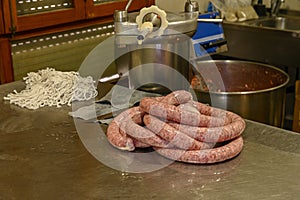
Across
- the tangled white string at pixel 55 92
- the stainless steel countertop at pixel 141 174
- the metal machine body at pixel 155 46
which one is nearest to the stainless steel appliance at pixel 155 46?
the metal machine body at pixel 155 46

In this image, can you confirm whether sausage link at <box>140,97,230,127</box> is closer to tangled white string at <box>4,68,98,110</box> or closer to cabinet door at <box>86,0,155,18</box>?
tangled white string at <box>4,68,98,110</box>

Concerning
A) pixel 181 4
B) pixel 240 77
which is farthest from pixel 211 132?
pixel 181 4

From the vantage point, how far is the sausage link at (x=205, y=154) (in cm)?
124

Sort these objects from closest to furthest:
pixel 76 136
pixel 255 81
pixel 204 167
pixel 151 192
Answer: pixel 151 192
pixel 204 167
pixel 76 136
pixel 255 81

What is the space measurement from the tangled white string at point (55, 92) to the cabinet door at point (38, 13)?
0.79 meters

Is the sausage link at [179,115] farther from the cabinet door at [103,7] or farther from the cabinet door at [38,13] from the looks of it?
the cabinet door at [103,7]

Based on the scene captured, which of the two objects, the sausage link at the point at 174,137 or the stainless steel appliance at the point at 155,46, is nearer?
the sausage link at the point at 174,137

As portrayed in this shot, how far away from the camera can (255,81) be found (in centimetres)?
237

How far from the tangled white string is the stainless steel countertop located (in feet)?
0.85

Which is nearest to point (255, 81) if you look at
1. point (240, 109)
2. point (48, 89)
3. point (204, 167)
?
point (240, 109)

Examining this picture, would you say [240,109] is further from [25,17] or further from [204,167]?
[25,17]

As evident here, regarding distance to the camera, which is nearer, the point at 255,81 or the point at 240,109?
the point at 240,109

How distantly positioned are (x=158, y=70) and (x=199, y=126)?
48 cm

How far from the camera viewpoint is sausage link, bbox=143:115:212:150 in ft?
4.07
